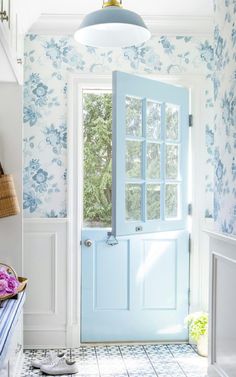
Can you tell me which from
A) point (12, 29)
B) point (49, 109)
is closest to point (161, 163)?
point (49, 109)

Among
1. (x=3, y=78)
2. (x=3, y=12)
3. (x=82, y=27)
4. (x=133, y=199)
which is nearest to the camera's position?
(x=3, y=12)

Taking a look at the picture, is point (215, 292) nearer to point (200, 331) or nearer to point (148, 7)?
point (200, 331)

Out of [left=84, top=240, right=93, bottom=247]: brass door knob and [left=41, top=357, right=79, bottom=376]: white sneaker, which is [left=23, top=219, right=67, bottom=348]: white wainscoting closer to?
[left=84, top=240, right=93, bottom=247]: brass door knob

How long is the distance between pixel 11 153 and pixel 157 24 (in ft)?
4.86

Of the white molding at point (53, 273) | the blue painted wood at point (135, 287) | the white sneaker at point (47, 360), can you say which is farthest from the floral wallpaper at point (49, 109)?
the white sneaker at point (47, 360)

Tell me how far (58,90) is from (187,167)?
115 centimetres

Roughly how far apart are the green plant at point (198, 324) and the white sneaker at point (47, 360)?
964mm

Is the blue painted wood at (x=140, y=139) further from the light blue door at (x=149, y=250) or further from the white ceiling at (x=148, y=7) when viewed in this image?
the white ceiling at (x=148, y=7)

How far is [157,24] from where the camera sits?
385cm

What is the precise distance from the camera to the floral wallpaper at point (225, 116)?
2.56 m

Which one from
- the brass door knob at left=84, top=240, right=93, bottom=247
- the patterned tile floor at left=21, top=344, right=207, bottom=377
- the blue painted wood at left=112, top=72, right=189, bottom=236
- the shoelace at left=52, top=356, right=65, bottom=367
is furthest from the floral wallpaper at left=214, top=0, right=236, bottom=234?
the shoelace at left=52, top=356, right=65, bottom=367

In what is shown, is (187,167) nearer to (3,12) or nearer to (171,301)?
(171,301)

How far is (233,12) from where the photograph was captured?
2580 mm

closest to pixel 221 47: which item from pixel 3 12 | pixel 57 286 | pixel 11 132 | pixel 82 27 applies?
pixel 82 27
